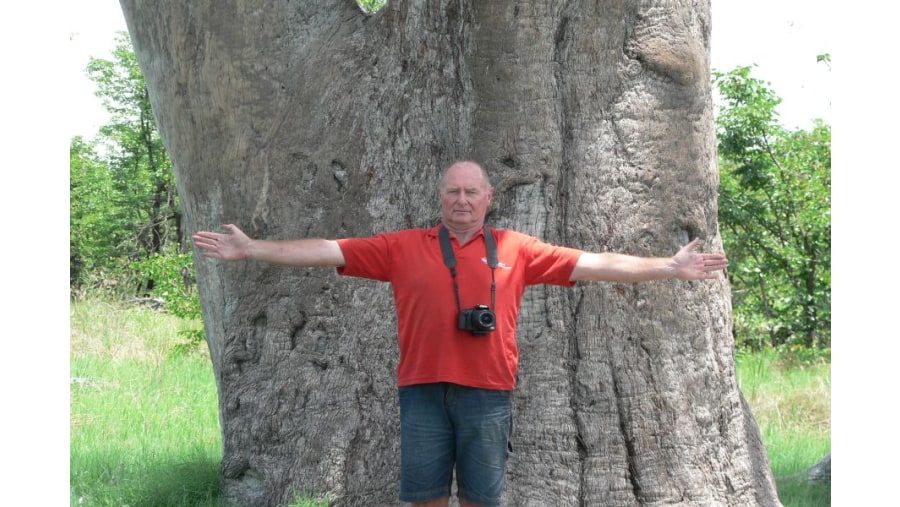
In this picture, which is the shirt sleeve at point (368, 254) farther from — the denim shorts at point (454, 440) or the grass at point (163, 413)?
the grass at point (163, 413)

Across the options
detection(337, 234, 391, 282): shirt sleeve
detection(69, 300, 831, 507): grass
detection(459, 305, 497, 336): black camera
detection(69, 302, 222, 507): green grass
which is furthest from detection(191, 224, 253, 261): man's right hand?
detection(69, 302, 222, 507): green grass

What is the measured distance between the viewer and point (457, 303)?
160 inches

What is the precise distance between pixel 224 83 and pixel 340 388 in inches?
72.2

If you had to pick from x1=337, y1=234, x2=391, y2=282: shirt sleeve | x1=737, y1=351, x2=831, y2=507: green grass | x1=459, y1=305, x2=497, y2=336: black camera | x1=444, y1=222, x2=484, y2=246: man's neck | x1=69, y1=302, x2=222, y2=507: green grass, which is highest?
x1=444, y1=222, x2=484, y2=246: man's neck

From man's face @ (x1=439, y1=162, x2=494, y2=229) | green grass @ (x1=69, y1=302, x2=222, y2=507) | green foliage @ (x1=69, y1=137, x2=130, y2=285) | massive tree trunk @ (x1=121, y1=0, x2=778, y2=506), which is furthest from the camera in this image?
green foliage @ (x1=69, y1=137, x2=130, y2=285)

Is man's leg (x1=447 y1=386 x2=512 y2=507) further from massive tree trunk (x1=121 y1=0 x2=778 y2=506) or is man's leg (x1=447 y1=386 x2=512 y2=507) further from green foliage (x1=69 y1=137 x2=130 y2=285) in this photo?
green foliage (x1=69 y1=137 x2=130 y2=285)

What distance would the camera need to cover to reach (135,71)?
76.9 ft

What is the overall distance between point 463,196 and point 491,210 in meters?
1.16

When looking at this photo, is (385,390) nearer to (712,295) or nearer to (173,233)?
(712,295)

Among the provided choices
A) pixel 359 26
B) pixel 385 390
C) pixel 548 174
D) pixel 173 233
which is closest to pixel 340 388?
pixel 385 390

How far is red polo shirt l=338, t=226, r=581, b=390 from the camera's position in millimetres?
4066

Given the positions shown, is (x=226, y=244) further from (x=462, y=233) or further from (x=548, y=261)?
(x=548, y=261)

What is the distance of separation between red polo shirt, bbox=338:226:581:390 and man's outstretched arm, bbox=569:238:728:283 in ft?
0.20

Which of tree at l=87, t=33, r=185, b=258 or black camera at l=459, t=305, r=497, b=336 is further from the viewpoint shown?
tree at l=87, t=33, r=185, b=258
